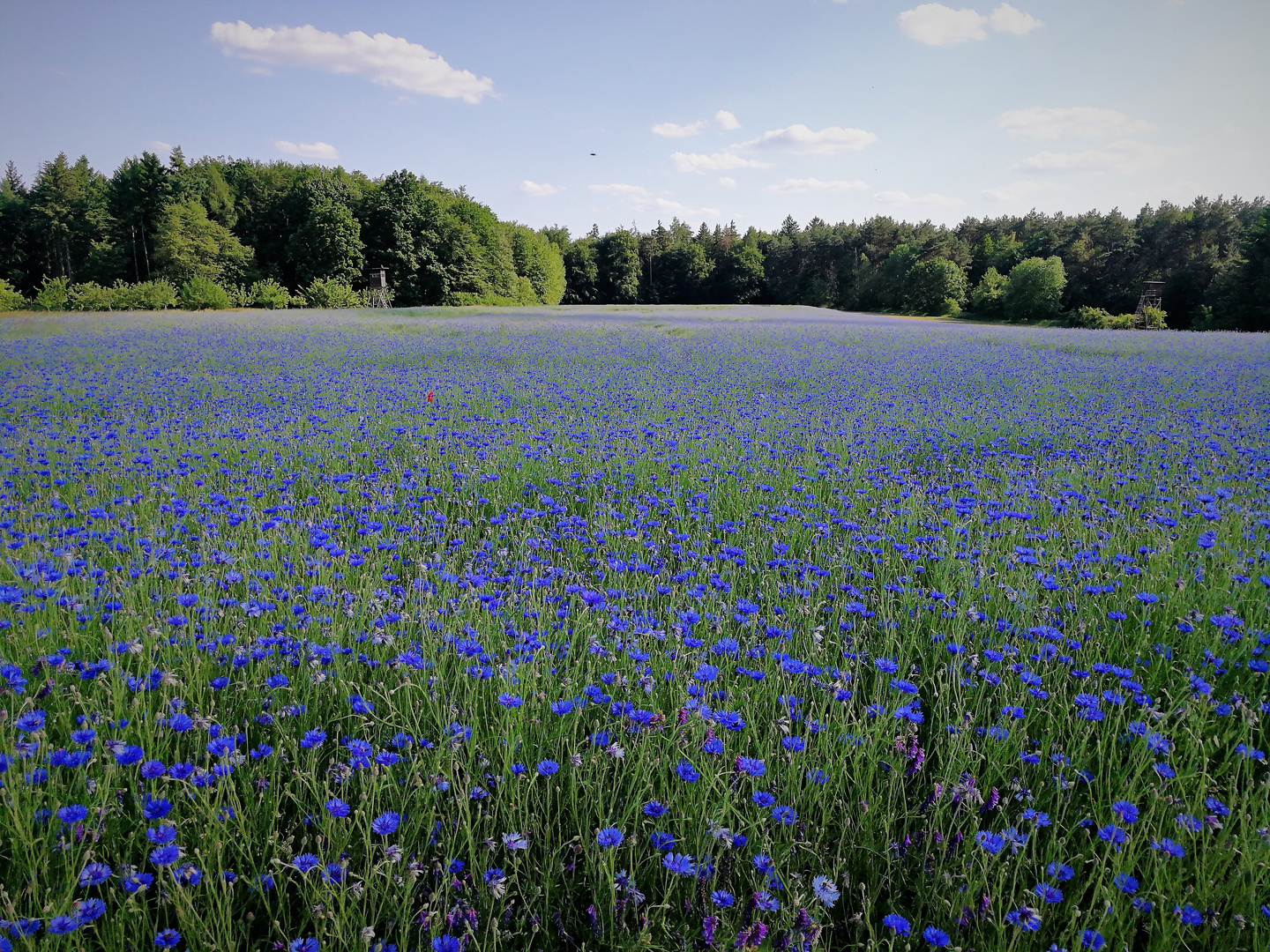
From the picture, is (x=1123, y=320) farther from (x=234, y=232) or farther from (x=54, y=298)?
(x=234, y=232)

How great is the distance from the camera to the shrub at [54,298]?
31.8 meters

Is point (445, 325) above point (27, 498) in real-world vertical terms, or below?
above

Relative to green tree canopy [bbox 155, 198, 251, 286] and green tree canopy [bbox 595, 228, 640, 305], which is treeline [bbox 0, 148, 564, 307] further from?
green tree canopy [bbox 595, 228, 640, 305]

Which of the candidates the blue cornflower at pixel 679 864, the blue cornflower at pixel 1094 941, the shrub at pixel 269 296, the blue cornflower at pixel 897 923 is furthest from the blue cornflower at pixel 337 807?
the shrub at pixel 269 296

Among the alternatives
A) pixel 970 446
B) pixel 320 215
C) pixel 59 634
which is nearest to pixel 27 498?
pixel 59 634

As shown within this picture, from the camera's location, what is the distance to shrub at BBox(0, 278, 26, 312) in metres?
32.5

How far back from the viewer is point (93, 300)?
32.3 metres

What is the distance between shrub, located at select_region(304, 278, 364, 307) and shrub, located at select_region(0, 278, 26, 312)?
14.0m

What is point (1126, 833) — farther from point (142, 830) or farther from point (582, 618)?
point (142, 830)

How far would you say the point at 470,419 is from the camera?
6.45 metres

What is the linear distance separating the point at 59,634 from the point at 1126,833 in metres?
3.21

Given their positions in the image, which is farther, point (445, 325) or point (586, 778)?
point (445, 325)

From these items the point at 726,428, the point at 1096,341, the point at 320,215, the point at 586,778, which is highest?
the point at 320,215

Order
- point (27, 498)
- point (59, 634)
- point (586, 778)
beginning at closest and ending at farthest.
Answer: point (586, 778)
point (59, 634)
point (27, 498)
